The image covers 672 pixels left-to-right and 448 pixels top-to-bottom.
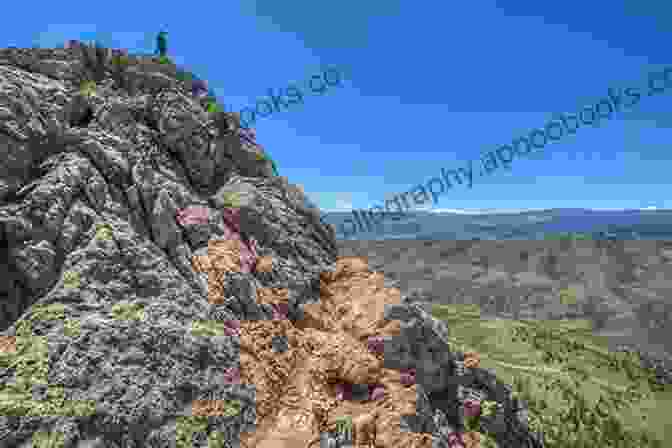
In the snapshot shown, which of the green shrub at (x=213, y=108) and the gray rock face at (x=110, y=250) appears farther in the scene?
the green shrub at (x=213, y=108)

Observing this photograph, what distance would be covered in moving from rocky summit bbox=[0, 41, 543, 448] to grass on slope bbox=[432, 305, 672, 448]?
1152 centimetres

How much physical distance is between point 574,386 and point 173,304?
2000 inches

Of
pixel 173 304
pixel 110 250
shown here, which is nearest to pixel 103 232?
pixel 110 250

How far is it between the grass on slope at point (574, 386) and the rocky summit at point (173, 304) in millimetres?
11525

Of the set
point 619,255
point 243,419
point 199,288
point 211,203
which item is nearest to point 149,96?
point 211,203

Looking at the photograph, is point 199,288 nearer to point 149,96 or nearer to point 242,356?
point 242,356

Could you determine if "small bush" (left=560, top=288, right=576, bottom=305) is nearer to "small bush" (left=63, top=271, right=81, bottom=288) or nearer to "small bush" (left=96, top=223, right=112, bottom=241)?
"small bush" (left=96, top=223, right=112, bottom=241)

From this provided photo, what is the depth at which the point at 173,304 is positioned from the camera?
10852 millimetres

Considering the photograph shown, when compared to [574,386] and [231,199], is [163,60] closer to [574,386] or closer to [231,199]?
[231,199]

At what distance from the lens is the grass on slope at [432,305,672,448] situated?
3912 cm

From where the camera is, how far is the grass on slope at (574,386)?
1540 inches

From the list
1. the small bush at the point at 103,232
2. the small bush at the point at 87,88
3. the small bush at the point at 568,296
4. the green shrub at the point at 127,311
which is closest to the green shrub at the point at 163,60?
the small bush at the point at 87,88

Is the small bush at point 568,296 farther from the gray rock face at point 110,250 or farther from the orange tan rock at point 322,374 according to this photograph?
the gray rock face at point 110,250

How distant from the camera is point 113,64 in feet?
52.6
